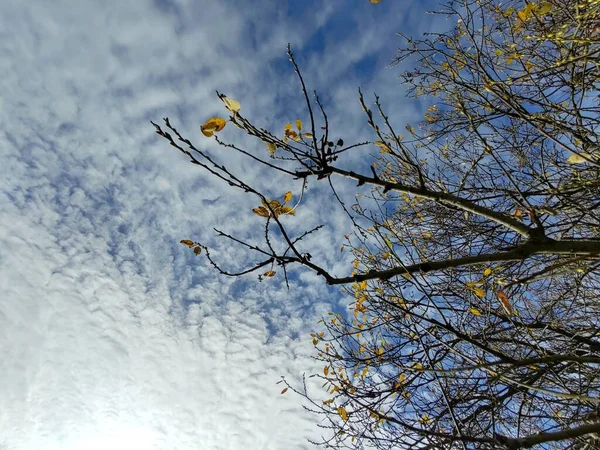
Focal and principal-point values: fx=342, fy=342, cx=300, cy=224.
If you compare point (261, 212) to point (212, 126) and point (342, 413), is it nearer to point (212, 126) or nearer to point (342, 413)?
point (212, 126)

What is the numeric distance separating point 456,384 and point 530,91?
322 centimetres

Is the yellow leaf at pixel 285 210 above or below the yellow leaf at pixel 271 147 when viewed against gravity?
below

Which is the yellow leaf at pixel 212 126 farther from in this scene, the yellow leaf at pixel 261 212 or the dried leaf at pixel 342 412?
the dried leaf at pixel 342 412

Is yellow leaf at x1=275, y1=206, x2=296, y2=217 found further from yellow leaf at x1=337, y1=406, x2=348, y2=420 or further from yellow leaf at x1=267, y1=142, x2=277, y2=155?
yellow leaf at x1=337, y1=406, x2=348, y2=420

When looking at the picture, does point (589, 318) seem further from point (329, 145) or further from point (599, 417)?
point (329, 145)

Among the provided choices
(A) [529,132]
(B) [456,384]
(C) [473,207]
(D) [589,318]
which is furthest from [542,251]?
(D) [589,318]

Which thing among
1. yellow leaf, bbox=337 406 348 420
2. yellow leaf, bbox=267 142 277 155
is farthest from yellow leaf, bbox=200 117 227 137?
yellow leaf, bbox=337 406 348 420

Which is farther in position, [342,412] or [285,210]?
[342,412]

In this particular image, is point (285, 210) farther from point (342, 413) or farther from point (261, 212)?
point (342, 413)

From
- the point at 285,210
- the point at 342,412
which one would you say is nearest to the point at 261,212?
the point at 285,210

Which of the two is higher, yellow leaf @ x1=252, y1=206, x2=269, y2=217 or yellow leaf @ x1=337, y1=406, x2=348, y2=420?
yellow leaf @ x1=252, y1=206, x2=269, y2=217

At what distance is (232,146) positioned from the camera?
159 cm

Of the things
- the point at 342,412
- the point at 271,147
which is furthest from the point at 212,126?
the point at 342,412

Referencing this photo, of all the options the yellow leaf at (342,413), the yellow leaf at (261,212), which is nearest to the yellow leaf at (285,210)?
the yellow leaf at (261,212)
